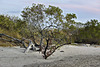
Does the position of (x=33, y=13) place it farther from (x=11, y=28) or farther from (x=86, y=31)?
(x=86, y=31)

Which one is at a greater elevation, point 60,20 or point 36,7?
point 36,7

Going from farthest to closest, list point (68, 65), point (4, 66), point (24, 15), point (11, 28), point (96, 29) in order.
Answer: point (96, 29)
point (11, 28)
point (24, 15)
point (4, 66)
point (68, 65)

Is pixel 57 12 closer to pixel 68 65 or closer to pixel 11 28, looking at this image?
pixel 68 65

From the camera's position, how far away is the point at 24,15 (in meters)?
14.2

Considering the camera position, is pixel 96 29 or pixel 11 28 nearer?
Result: pixel 11 28

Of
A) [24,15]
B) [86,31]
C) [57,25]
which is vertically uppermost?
[24,15]

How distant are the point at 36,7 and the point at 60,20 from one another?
227cm

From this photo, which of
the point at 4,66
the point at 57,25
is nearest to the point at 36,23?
the point at 57,25

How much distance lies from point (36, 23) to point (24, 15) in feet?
4.21

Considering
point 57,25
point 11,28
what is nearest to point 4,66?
point 57,25

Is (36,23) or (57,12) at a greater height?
(57,12)

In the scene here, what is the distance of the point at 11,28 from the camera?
21.8 meters

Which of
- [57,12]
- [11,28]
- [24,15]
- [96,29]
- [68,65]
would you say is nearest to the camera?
[68,65]

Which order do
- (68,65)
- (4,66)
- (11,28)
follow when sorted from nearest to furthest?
(68,65) → (4,66) → (11,28)
